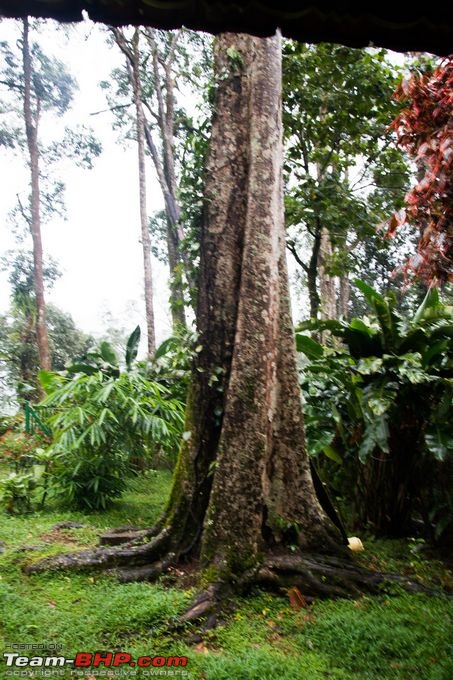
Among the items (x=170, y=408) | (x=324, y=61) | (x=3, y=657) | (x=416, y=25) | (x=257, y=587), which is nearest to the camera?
(x=416, y=25)

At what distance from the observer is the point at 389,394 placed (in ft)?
13.9

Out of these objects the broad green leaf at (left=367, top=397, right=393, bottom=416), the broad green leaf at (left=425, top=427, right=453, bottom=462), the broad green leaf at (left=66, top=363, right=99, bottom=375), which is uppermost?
the broad green leaf at (left=66, top=363, right=99, bottom=375)

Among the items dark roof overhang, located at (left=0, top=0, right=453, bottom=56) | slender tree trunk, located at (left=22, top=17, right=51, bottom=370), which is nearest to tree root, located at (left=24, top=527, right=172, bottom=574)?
dark roof overhang, located at (left=0, top=0, right=453, bottom=56)

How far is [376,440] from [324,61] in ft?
17.4

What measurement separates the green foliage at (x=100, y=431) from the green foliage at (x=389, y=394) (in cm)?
195

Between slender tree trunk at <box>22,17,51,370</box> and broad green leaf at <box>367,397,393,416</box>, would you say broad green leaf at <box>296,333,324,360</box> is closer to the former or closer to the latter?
broad green leaf at <box>367,397,393,416</box>

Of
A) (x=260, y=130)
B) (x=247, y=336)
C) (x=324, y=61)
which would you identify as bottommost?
(x=247, y=336)

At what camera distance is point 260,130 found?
3986 mm

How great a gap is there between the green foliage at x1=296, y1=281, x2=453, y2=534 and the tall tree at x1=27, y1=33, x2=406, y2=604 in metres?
0.87

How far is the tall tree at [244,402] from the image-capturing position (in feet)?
10.8

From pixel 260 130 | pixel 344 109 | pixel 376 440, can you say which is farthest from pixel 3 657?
pixel 344 109

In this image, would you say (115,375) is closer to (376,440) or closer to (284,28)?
(376,440)

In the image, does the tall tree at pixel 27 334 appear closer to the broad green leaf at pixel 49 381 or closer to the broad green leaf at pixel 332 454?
the broad green leaf at pixel 49 381

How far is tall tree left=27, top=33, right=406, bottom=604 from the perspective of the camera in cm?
329
